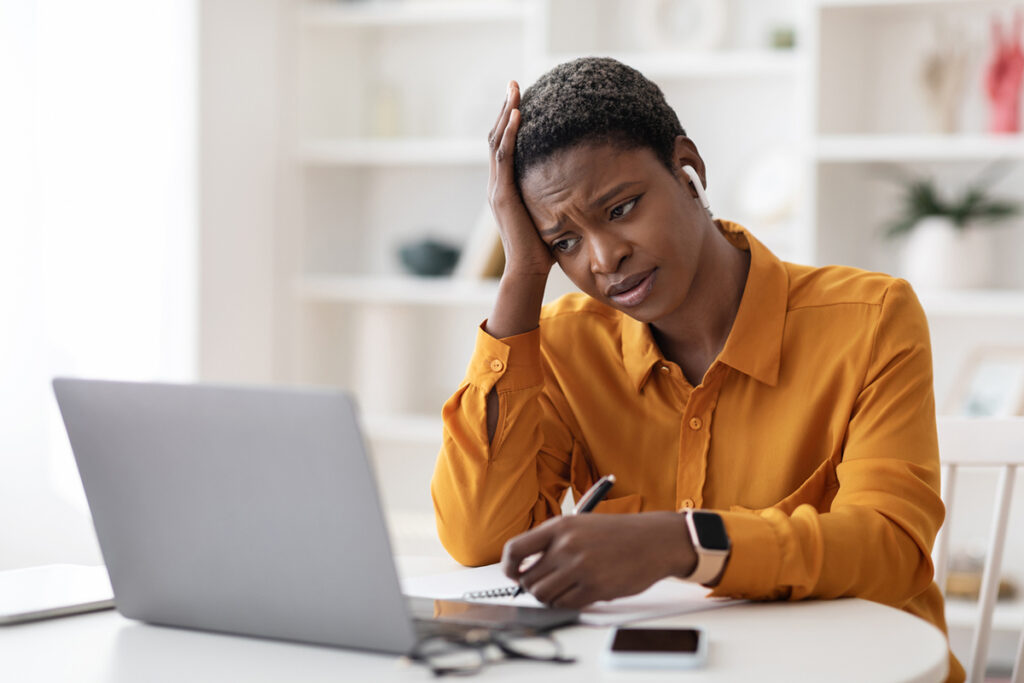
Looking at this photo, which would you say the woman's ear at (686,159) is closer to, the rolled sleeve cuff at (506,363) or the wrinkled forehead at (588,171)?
the wrinkled forehead at (588,171)

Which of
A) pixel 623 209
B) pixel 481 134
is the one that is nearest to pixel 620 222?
A: pixel 623 209

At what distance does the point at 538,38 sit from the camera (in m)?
3.12

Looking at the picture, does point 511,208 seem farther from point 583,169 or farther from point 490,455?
point 490,455

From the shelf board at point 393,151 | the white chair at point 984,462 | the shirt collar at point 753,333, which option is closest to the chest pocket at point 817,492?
the shirt collar at point 753,333

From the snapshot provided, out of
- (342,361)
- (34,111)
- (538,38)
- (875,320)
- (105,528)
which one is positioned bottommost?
(342,361)

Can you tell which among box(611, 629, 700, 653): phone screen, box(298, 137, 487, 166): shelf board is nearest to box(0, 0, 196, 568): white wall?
box(298, 137, 487, 166): shelf board

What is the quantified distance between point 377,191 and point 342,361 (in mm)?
507

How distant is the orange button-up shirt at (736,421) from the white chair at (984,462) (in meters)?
0.12

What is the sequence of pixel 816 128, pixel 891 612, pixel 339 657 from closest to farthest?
pixel 339 657, pixel 891 612, pixel 816 128

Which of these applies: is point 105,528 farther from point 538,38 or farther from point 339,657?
point 538,38

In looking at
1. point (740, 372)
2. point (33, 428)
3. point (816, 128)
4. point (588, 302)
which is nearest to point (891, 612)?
point (740, 372)

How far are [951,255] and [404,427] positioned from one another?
56.4 inches

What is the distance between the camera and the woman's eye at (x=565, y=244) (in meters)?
1.38

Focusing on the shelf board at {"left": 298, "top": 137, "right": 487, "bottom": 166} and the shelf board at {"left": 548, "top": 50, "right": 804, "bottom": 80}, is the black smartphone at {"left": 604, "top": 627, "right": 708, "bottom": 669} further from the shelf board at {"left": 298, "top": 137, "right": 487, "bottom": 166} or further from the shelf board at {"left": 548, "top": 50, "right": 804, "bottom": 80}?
the shelf board at {"left": 298, "top": 137, "right": 487, "bottom": 166}
